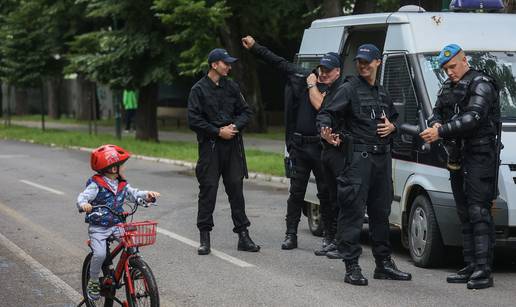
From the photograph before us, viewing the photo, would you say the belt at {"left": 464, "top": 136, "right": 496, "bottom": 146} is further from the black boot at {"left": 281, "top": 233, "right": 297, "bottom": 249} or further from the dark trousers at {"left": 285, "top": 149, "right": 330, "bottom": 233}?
the black boot at {"left": 281, "top": 233, "right": 297, "bottom": 249}

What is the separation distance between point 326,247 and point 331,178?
3.23ft

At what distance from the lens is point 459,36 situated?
968cm

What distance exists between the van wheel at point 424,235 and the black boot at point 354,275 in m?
0.85

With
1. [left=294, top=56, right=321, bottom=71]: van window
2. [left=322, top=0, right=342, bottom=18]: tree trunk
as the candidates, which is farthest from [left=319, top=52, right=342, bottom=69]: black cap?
[left=322, top=0, right=342, bottom=18]: tree trunk

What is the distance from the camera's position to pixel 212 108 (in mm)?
9922

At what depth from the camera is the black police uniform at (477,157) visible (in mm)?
8234

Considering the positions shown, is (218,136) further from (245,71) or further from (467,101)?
(245,71)

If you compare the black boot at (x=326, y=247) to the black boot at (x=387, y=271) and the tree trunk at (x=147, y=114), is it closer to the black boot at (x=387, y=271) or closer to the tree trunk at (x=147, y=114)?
the black boot at (x=387, y=271)

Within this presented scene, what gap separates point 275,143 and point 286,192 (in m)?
10.5

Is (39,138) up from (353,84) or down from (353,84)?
down

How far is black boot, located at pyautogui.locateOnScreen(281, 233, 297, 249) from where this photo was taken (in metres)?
10.4

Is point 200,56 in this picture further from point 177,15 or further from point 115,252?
point 115,252

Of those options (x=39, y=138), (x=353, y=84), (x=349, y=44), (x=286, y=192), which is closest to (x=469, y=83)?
(x=353, y=84)

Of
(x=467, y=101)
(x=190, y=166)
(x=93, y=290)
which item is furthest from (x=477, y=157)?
(x=190, y=166)
